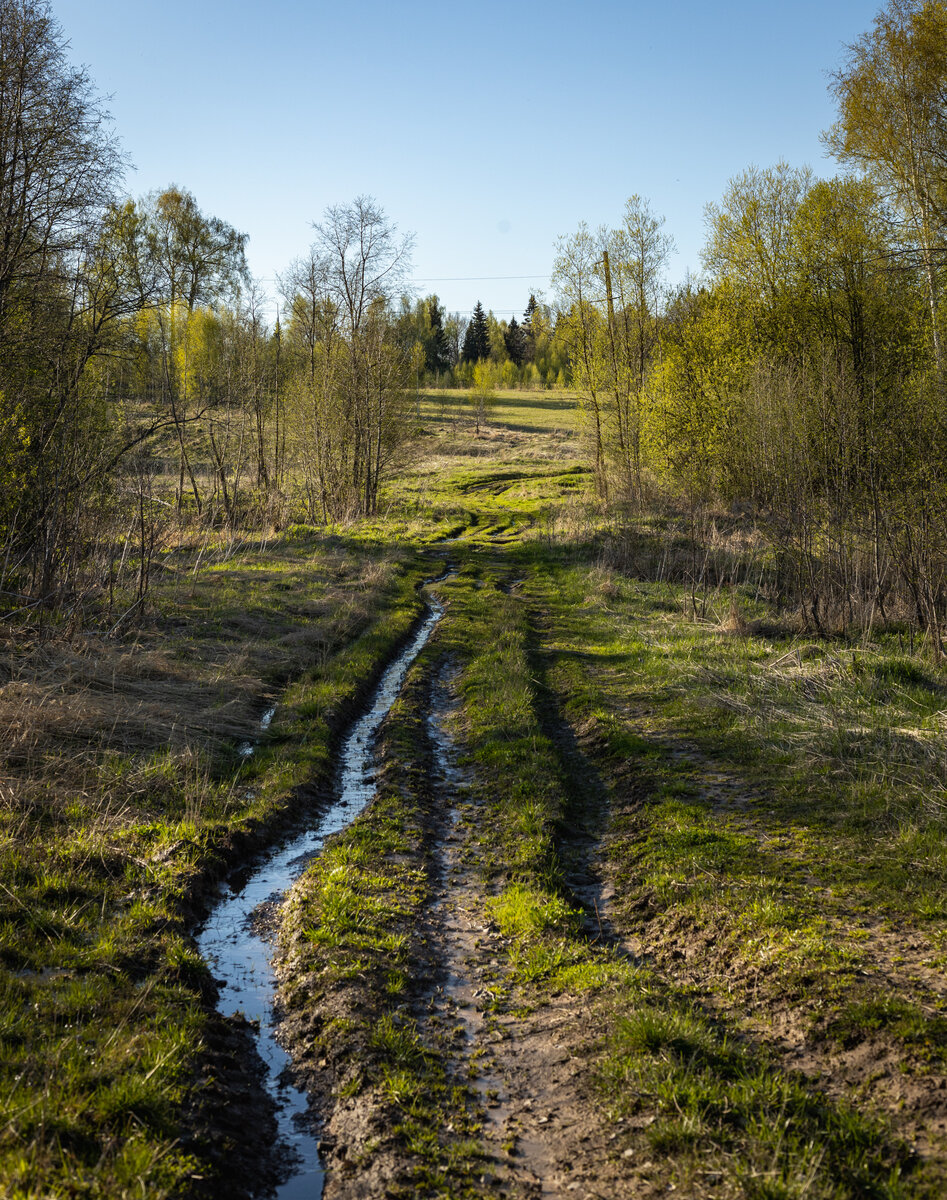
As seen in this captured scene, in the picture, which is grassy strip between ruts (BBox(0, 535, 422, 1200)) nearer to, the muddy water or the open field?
the open field

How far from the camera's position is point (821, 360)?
17297mm

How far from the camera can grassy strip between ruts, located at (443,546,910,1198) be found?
348 centimetres

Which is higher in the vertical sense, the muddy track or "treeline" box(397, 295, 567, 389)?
"treeline" box(397, 295, 567, 389)

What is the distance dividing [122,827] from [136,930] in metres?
1.61

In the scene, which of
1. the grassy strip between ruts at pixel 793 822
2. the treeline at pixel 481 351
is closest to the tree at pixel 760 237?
the grassy strip between ruts at pixel 793 822

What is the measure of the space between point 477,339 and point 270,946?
355ft

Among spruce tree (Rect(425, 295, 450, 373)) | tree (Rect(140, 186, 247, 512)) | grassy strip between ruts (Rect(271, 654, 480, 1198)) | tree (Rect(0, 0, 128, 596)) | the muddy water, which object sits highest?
spruce tree (Rect(425, 295, 450, 373))

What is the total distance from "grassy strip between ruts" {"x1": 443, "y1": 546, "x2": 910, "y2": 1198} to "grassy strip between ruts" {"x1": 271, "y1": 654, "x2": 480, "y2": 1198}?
763 millimetres

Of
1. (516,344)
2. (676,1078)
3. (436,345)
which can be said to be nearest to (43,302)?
(676,1078)

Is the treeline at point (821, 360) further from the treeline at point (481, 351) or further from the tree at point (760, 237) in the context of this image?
the treeline at point (481, 351)

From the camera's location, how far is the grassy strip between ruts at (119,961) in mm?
3611

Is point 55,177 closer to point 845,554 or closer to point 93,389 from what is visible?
point 93,389

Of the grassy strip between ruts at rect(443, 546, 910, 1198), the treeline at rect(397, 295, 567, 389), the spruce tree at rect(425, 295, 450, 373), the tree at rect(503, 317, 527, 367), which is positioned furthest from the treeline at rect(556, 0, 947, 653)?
the tree at rect(503, 317, 527, 367)

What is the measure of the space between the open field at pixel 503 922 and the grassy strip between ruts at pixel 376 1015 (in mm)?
23
